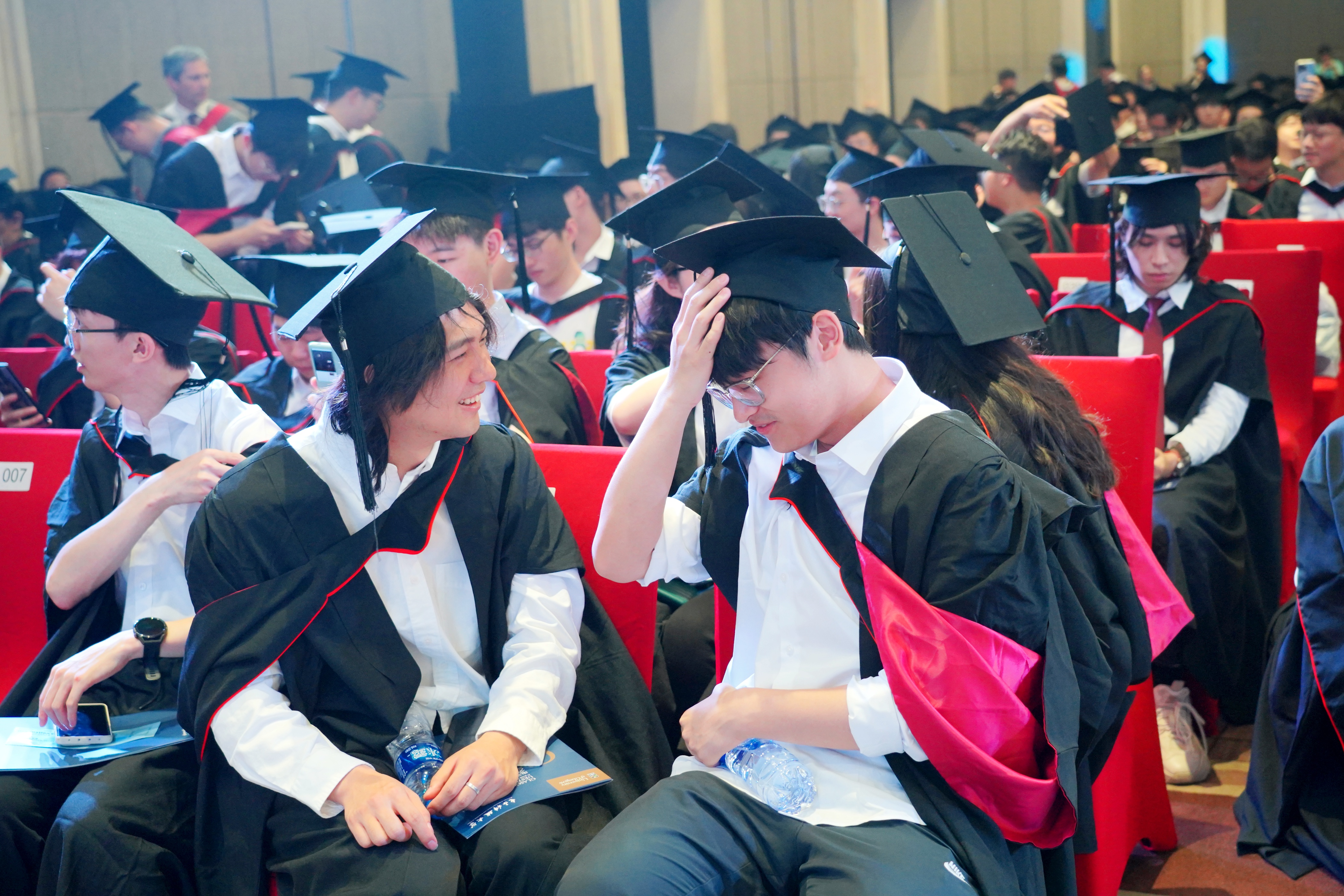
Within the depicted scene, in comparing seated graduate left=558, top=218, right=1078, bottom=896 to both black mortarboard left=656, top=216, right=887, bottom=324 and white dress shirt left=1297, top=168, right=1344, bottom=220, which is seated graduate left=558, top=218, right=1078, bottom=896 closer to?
black mortarboard left=656, top=216, right=887, bottom=324

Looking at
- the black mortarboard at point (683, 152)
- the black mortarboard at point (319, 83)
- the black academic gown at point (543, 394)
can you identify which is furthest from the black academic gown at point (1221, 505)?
the black mortarboard at point (319, 83)

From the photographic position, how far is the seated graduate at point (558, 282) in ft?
14.7

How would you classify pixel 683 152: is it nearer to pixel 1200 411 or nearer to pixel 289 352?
pixel 289 352

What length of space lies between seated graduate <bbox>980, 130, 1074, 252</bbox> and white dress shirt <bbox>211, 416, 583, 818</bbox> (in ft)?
13.4

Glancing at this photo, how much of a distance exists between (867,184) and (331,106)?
3980 millimetres

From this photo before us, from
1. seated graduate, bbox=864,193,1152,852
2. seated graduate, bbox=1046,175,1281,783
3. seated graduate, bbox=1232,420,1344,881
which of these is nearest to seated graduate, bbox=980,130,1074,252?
seated graduate, bbox=1046,175,1281,783

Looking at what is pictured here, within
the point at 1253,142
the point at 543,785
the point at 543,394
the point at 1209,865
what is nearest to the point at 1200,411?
the point at 1209,865

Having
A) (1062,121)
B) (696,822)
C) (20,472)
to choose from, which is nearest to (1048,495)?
(696,822)

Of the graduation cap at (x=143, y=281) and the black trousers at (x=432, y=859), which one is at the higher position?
the graduation cap at (x=143, y=281)

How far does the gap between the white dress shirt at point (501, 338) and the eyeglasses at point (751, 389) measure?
1.47 m

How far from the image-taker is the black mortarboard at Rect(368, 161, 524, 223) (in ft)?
11.1

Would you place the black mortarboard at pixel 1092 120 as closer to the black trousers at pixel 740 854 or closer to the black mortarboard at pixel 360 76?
the black mortarboard at pixel 360 76

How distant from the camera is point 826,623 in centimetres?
187

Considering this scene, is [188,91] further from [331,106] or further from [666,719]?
[666,719]
